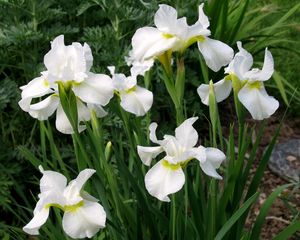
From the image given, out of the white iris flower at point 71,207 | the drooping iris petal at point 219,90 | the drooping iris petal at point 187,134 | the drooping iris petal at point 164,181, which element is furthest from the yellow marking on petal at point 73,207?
the drooping iris petal at point 219,90

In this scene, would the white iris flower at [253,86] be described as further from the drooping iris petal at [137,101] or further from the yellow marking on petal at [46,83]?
the yellow marking on petal at [46,83]

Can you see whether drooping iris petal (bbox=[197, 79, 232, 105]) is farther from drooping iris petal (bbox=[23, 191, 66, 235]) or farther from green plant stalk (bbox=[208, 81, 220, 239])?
drooping iris petal (bbox=[23, 191, 66, 235])

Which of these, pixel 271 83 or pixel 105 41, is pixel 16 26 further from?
pixel 271 83

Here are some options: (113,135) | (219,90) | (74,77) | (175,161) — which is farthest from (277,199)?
(74,77)

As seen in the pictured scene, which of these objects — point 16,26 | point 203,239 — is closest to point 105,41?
point 16,26

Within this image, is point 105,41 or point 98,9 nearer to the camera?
point 105,41

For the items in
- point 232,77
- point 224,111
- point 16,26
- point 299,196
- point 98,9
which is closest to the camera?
point 232,77

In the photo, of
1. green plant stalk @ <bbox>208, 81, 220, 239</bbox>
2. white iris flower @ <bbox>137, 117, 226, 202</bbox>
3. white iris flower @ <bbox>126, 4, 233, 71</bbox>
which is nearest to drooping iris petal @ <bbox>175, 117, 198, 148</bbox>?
white iris flower @ <bbox>137, 117, 226, 202</bbox>
